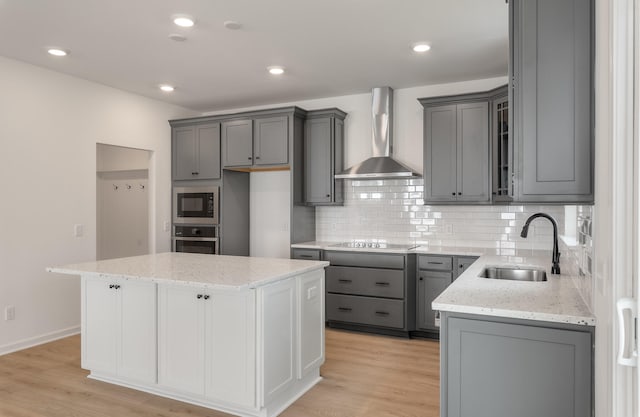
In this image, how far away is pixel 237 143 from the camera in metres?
5.53

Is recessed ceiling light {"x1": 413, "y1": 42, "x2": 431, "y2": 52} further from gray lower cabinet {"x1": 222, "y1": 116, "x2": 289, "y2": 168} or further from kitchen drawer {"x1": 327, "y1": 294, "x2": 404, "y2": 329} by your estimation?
kitchen drawer {"x1": 327, "y1": 294, "x2": 404, "y2": 329}

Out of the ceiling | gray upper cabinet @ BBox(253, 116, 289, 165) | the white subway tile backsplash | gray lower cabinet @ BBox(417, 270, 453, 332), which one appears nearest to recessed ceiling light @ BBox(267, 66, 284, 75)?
the ceiling

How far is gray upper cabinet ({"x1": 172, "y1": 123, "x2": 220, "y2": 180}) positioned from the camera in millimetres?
5672

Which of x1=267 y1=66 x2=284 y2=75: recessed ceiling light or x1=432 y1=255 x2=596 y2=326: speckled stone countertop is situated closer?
x1=432 y1=255 x2=596 y2=326: speckled stone countertop

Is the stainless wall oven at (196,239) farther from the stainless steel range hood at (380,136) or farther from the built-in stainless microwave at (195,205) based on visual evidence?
the stainless steel range hood at (380,136)

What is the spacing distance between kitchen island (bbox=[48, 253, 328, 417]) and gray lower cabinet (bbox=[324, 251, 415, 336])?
137 centimetres

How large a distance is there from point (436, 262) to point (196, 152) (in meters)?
3.30

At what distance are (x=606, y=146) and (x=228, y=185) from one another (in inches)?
187

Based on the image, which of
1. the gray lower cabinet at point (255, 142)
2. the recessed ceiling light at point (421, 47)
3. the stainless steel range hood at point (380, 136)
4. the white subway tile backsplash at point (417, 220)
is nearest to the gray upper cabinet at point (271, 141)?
the gray lower cabinet at point (255, 142)

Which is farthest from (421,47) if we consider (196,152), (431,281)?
(196,152)

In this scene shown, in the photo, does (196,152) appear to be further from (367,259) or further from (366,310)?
(366,310)

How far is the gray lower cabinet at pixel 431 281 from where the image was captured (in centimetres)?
444

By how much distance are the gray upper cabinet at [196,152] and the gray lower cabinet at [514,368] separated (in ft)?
13.9

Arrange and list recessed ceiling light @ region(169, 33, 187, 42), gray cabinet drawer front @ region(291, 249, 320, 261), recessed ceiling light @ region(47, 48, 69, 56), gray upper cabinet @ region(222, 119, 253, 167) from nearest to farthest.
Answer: recessed ceiling light @ region(169, 33, 187, 42) → recessed ceiling light @ region(47, 48, 69, 56) → gray cabinet drawer front @ region(291, 249, 320, 261) → gray upper cabinet @ region(222, 119, 253, 167)
